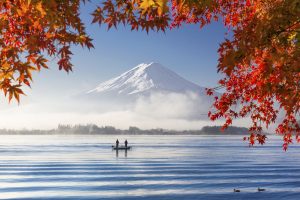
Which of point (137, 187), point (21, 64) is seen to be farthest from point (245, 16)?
point (137, 187)

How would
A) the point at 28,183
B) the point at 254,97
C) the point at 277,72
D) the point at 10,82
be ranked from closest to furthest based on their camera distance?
the point at 10,82
the point at 277,72
the point at 254,97
the point at 28,183

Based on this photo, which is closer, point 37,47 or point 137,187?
point 37,47

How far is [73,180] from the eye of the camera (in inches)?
1603

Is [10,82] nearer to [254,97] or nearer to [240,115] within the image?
[254,97]

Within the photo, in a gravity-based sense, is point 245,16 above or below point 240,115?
above

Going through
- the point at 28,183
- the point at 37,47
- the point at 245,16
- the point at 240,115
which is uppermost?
the point at 245,16

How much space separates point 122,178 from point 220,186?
1099 centimetres

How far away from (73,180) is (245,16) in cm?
3124

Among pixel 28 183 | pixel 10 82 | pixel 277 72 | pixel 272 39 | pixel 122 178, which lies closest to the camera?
pixel 10 82

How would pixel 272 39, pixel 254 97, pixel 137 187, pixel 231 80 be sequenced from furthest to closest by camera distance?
1. pixel 137 187
2. pixel 231 80
3. pixel 254 97
4. pixel 272 39

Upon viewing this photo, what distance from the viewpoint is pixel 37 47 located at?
8.20m

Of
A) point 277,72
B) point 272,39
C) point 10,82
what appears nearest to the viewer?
point 10,82

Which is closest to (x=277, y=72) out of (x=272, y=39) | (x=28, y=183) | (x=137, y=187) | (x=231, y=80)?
(x=272, y=39)

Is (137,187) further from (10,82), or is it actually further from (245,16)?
(10,82)
